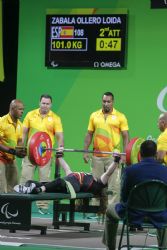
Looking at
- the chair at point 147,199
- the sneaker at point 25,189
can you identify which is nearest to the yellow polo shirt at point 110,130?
the sneaker at point 25,189

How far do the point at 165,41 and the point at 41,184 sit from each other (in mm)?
3968

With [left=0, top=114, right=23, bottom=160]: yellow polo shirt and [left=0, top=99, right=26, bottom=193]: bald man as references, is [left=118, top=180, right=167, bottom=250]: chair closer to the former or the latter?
[left=0, top=99, right=26, bottom=193]: bald man

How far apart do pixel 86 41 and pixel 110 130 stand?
165 cm

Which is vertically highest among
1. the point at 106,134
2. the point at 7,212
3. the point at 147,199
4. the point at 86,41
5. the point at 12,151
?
the point at 86,41

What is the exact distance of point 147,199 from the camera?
662 centimetres

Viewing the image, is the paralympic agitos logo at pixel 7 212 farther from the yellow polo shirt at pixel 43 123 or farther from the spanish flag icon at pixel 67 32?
the spanish flag icon at pixel 67 32

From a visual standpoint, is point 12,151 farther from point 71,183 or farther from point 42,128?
point 42,128

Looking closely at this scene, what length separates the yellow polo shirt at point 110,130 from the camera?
11.5 m

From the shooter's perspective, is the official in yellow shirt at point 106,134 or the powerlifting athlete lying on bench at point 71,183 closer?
the powerlifting athlete lying on bench at point 71,183

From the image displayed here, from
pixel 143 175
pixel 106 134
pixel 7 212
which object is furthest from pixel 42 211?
pixel 143 175

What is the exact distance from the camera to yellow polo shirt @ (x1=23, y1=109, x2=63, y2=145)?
11.6 metres

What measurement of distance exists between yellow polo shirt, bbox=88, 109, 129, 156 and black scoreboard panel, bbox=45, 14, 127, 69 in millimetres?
1019

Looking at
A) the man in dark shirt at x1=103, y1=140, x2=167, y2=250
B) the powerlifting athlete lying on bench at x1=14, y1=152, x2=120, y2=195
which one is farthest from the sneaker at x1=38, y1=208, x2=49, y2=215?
the man in dark shirt at x1=103, y1=140, x2=167, y2=250

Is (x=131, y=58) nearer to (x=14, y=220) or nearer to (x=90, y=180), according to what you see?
(x=90, y=180)
